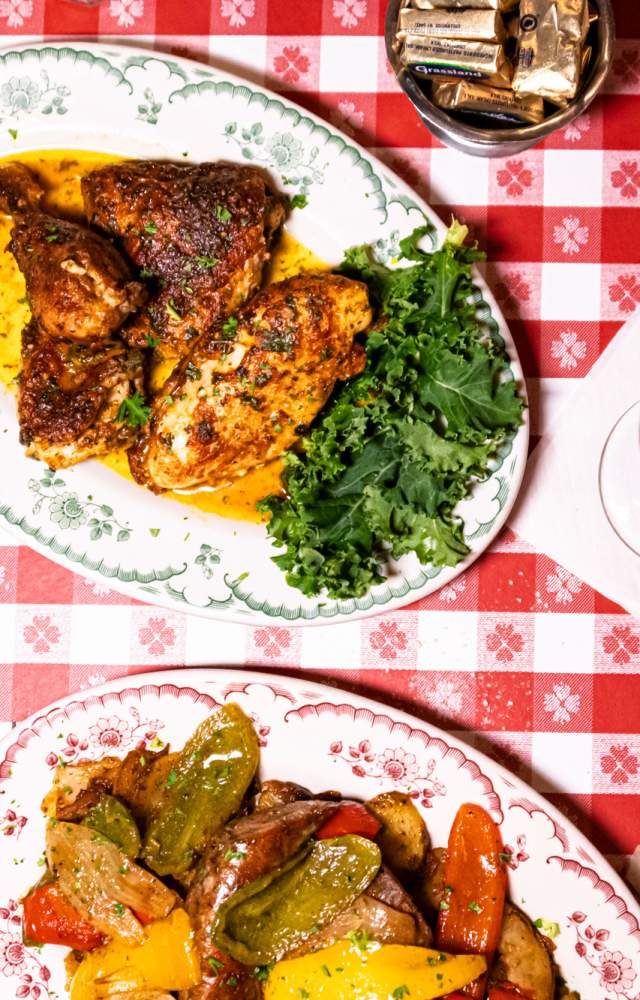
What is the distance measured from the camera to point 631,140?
2.97 metres

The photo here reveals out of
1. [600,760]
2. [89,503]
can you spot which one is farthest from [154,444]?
[600,760]

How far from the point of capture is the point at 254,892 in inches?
108

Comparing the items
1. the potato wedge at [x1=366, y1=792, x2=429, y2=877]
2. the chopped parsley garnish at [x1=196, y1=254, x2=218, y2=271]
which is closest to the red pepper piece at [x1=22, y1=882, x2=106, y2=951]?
the potato wedge at [x1=366, y1=792, x2=429, y2=877]

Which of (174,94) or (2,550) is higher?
(174,94)

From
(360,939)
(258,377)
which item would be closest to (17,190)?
(258,377)

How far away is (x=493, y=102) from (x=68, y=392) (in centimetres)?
144

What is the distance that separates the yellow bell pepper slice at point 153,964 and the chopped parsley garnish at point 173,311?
5.79 ft

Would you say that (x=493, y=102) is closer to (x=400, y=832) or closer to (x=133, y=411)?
(x=133, y=411)

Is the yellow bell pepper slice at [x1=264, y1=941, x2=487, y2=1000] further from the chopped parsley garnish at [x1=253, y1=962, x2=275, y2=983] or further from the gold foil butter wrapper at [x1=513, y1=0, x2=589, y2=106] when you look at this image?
the gold foil butter wrapper at [x1=513, y1=0, x2=589, y2=106]

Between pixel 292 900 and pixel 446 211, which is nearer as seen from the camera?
pixel 292 900

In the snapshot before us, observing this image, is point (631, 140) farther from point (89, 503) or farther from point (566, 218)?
point (89, 503)

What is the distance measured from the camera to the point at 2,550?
308 cm

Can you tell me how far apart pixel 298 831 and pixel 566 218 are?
202 cm

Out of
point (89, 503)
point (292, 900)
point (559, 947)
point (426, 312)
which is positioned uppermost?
point (426, 312)
